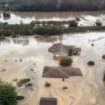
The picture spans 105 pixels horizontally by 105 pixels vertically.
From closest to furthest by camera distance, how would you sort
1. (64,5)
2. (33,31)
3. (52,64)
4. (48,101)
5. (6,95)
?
(6,95) → (48,101) → (52,64) → (33,31) → (64,5)

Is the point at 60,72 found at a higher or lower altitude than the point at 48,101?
higher

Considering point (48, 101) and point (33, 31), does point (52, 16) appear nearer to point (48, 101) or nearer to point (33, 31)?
point (33, 31)

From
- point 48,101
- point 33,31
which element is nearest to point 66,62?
point 48,101

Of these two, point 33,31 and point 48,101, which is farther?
point 33,31

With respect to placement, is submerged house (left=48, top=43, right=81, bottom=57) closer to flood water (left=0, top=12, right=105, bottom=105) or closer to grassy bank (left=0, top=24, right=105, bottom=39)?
flood water (left=0, top=12, right=105, bottom=105)

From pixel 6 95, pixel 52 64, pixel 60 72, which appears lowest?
pixel 52 64

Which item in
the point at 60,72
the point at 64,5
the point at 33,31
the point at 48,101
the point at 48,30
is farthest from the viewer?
the point at 64,5

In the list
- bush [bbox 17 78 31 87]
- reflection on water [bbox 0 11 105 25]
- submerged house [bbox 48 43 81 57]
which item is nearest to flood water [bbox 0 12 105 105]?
bush [bbox 17 78 31 87]
